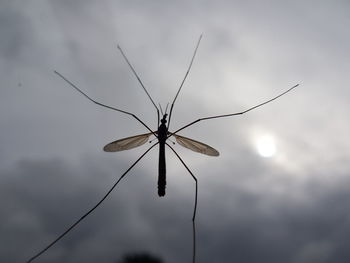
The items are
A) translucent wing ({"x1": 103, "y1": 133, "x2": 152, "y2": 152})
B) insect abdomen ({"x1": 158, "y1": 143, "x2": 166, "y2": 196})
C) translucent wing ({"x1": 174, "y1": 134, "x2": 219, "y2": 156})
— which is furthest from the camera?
insect abdomen ({"x1": 158, "y1": 143, "x2": 166, "y2": 196})

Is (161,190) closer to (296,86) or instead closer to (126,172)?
(126,172)

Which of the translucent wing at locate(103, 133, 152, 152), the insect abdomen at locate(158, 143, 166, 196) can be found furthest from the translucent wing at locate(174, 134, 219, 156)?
the translucent wing at locate(103, 133, 152, 152)

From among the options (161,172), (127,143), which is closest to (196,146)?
(161,172)

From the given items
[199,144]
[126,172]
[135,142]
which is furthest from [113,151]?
[199,144]

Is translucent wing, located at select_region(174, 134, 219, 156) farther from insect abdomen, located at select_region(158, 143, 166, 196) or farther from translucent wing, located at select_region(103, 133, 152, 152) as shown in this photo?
translucent wing, located at select_region(103, 133, 152, 152)

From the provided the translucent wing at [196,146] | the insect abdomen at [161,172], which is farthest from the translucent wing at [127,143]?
the translucent wing at [196,146]

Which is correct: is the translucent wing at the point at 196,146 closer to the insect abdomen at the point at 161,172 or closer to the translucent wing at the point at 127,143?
the insect abdomen at the point at 161,172

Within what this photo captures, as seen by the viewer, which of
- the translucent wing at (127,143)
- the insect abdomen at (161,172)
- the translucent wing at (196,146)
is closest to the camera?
the translucent wing at (127,143)
